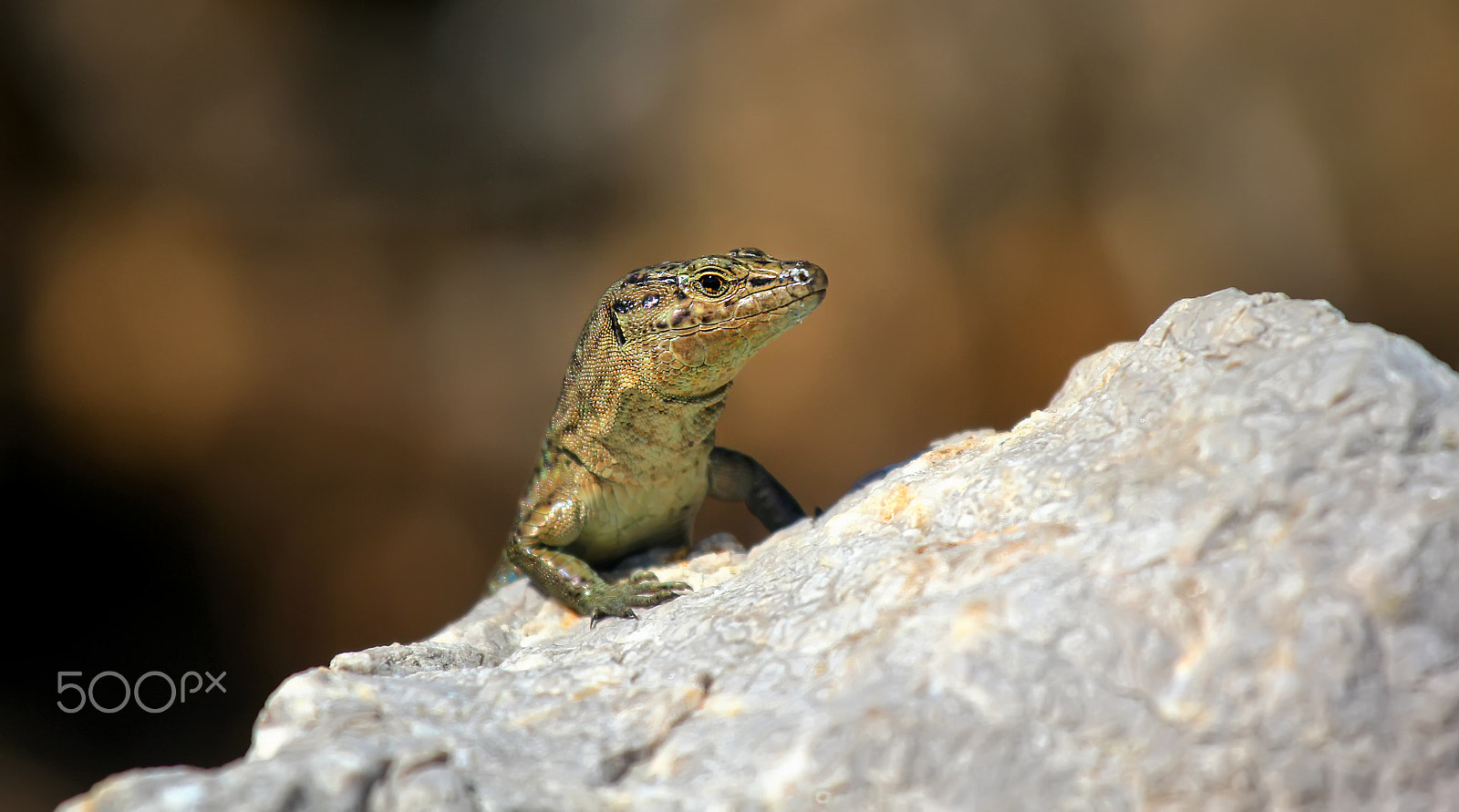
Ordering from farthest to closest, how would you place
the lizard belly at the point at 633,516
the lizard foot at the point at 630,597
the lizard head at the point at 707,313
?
the lizard belly at the point at 633,516 < the lizard head at the point at 707,313 < the lizard foot at the point at 630,597

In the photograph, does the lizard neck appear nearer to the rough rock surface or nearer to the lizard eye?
the lizard eye

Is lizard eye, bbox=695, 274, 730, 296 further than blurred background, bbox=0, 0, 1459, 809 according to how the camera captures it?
No

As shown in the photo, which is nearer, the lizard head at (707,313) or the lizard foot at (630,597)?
the lizard foot at (630,597)

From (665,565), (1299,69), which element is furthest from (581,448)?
(1299,69)

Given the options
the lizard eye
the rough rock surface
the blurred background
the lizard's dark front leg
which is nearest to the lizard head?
the lizard eye

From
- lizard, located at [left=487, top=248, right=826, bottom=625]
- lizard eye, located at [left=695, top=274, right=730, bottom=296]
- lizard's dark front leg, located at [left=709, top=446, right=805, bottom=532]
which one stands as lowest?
lizard's dark front leg, located at [left=709, top=446, right=805, bottom=532]

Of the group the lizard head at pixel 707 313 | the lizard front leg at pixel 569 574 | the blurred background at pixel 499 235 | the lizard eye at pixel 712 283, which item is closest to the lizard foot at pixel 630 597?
the lizard front leg at pixel 569 574

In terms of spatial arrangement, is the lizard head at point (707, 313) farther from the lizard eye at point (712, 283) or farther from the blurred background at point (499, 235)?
the blurred background at point (499, 235)

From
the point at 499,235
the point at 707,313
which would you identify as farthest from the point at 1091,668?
the point at 499,235
